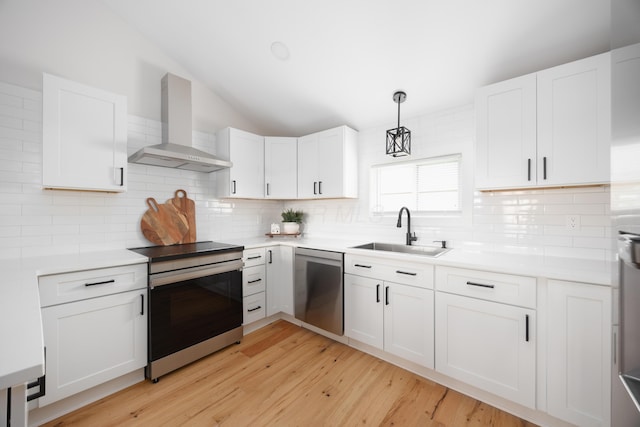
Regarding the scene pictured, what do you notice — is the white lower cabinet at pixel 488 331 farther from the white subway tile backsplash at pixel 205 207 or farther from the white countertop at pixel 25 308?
the white countertop at pixel 25 308

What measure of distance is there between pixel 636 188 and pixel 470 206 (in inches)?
76.4

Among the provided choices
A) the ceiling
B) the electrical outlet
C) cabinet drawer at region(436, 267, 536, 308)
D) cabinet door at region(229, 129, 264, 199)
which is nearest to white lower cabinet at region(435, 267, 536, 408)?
cabinet drawer at region(436, 267, 536, 308)

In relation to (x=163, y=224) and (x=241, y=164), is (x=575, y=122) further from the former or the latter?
(x=163, y=224)

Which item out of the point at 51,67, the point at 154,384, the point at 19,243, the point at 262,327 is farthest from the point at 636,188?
the point at 51,67

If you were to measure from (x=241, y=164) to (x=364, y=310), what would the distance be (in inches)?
82.9

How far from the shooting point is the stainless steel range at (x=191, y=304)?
204 centimetres

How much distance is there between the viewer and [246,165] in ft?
10.4

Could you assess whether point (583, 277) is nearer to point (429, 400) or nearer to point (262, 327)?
point (429, 400)

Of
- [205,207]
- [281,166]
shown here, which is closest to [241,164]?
[281,166]

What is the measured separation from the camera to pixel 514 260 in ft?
6.20

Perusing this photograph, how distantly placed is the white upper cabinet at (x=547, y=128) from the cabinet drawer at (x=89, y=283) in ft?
9.12

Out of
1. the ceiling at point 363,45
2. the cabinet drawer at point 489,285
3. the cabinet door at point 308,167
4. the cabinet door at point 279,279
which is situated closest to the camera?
the cabinet drawer at point 489,285

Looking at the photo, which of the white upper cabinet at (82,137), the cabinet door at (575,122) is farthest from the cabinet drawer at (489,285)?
the white upper cabinet at (82,137)

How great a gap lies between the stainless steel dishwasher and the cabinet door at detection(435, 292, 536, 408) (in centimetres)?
90
